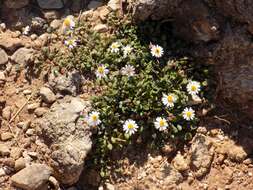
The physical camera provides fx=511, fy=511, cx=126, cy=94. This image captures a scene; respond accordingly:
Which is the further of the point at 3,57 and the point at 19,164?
the point at 3,57

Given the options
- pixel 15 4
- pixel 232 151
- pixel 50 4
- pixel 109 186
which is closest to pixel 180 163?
pixel 232 151

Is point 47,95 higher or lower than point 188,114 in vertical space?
higher

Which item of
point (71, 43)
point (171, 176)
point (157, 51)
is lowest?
point (171, 176)

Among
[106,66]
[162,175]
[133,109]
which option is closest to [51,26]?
[106,66]

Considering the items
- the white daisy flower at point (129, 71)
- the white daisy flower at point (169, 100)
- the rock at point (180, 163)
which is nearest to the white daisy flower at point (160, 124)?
the white daisy flower at point (169, 100)

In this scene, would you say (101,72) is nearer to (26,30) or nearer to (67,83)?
(67,83)

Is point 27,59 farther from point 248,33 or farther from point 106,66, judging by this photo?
point 248,33

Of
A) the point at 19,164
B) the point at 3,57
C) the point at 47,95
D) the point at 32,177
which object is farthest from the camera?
the point at 3,57

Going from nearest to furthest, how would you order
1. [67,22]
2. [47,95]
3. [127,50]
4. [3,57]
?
[47,95]
[127,50]
[3,57]
[67,22]
